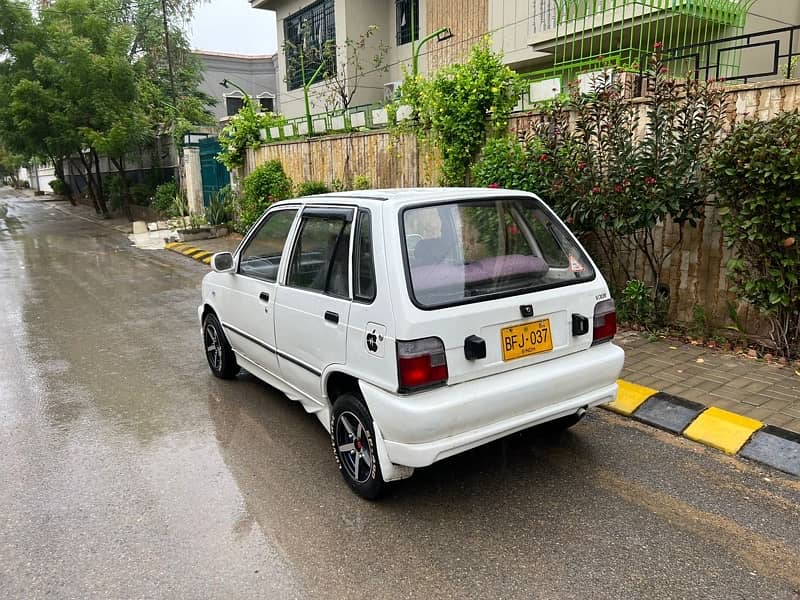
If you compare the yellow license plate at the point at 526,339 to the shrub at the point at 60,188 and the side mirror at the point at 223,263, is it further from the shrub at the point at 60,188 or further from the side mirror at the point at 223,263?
the shrub at the point at 60,188

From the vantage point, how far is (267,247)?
452 cm

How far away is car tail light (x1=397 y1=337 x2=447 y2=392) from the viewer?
117 inches

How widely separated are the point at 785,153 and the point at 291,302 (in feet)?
12.3

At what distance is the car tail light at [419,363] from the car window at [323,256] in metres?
0.63

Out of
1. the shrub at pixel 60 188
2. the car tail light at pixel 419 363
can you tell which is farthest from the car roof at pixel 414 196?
the shrub at pixel 60 188

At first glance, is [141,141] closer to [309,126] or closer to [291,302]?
[309,126]

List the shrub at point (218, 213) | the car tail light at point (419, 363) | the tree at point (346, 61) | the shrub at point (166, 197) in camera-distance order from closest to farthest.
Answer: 1. the car tail light at point (419, 363)
2. the shrub at point (218, 213)
3. the tree at point (346, 61)
4. the shrub at point (166, 197)

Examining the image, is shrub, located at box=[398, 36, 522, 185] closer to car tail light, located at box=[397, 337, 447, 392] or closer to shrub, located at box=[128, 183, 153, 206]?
car tail light, located at box=[397, 337, 447, 392]

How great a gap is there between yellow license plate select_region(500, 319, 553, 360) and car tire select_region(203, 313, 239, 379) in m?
2.91

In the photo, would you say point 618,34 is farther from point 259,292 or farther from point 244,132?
point 259,292

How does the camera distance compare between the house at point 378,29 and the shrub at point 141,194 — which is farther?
the shrub at point 141,194

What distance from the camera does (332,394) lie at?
12.0 feet

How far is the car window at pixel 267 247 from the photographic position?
14.1ft

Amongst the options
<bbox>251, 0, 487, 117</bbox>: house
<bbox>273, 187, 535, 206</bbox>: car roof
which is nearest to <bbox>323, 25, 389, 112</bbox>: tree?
<bbox>251, 0, 487, 117</bbox>: house
